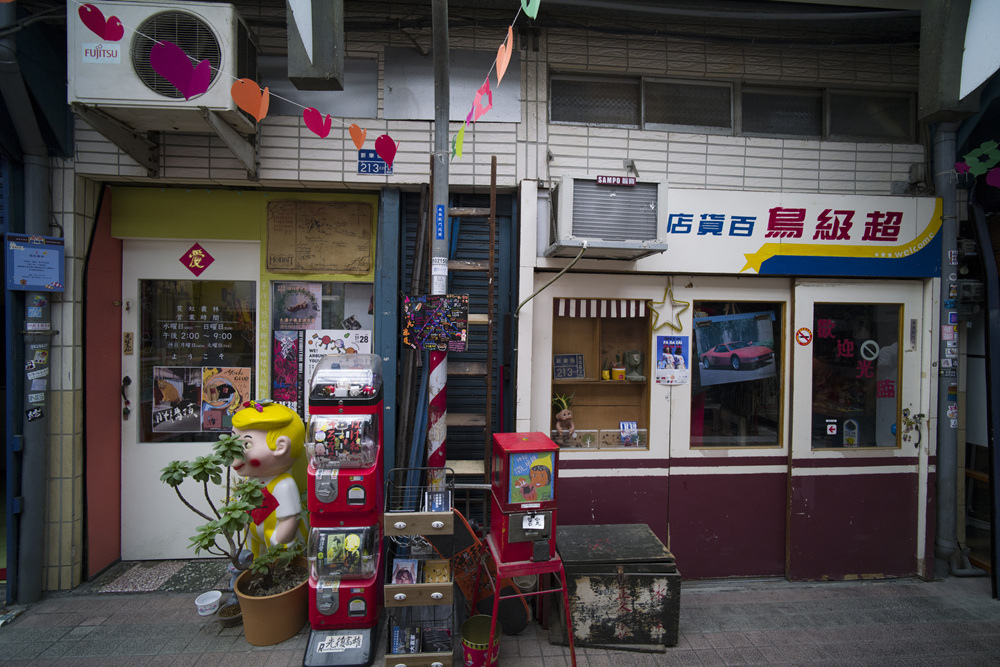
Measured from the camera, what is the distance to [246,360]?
4730 millimetres

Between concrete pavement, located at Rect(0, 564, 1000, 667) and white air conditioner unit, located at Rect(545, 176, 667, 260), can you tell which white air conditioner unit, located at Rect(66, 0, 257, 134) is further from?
concrete pavement, located at Rect(0, 564, 1000, 667)

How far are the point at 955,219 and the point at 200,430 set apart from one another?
7419mm

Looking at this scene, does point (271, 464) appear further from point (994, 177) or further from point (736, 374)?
point (994, 177)

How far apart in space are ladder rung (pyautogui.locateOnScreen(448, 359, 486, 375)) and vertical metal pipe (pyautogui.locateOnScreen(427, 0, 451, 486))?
0.44 metres

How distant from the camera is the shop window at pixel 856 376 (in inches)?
185

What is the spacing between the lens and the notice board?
4.60 meters

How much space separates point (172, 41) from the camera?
3.65 metres

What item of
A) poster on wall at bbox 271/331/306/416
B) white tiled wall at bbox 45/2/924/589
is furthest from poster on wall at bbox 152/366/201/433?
poster on wall at bbox 271/331/306/416

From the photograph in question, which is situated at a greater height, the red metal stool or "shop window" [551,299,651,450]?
"shop window" [551,299,651,450]

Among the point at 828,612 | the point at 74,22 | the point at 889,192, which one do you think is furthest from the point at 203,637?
the point at 889,192

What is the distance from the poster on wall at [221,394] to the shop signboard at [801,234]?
159 inches

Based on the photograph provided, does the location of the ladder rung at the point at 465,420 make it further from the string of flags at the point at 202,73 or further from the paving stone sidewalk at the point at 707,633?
the string of flags at the point at 202,73

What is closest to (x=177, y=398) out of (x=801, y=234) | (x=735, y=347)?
(x=735, y=347)

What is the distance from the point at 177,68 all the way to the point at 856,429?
6282 millimetres
